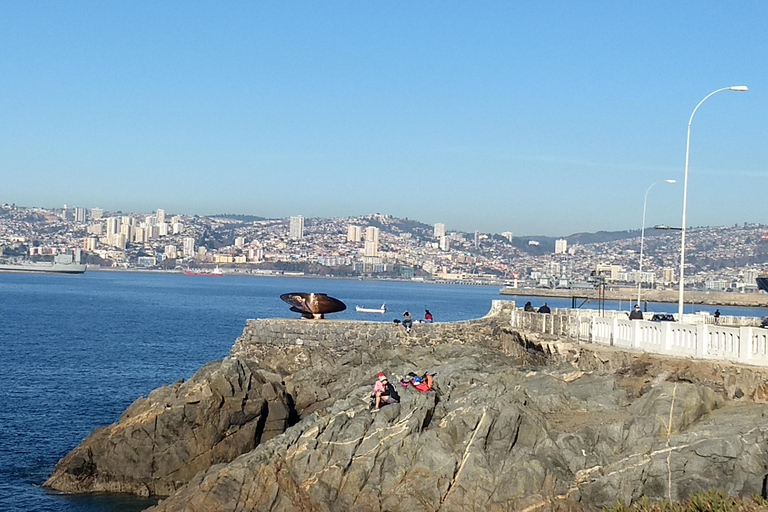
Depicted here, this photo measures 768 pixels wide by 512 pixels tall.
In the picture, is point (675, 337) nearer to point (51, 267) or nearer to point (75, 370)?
point (75, 370)

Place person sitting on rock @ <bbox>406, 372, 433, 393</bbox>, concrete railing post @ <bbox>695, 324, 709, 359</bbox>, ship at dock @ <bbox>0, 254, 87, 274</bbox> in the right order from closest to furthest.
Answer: concrete railing post @ <bbox>695, 324, 709, 359</bbox>, person sitting on rock @ <bbox>406, 372, 433, 393</bbox>, ship at dock @ <bbox>0, 254, 87, 274</bbox>

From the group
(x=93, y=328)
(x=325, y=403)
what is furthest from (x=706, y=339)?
(x=93, y=328)

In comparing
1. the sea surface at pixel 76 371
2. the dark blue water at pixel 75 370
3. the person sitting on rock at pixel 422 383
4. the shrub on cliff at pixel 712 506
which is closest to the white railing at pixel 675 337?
the person sitting on rock at pixel 422 383

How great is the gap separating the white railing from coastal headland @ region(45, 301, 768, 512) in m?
0.54

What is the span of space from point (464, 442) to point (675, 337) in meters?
5.16

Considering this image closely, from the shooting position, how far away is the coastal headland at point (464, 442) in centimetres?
1373

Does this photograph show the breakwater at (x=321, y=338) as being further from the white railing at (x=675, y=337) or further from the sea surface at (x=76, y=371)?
the white railing at (x=675, y=337)

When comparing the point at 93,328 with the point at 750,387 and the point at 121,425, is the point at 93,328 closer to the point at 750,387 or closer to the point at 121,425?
the point at 121,425

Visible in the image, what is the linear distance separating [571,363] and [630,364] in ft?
7.94

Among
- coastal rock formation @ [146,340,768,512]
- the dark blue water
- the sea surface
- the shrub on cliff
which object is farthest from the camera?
the dark blue water

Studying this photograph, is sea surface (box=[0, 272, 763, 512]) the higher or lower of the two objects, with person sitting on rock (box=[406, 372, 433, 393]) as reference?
lower

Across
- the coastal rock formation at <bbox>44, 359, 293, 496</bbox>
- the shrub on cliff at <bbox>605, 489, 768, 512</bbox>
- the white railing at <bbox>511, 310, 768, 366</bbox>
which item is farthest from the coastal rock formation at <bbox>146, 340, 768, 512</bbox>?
the coastal rock formation at <bbox>44, 359, 293, 496</bbox>

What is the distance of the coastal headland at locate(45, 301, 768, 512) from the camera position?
45.0 ft

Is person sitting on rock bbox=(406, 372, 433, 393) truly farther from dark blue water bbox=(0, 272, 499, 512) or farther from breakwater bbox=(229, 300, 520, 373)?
breakwater bbox=(229, 300, 520, 373)
